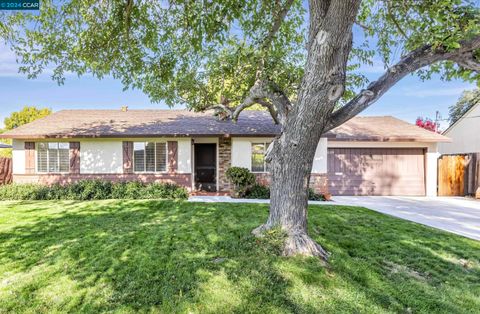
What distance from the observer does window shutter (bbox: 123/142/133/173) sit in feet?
38.8

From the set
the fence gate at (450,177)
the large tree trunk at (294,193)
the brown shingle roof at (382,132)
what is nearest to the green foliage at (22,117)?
the brown shingle roof at (382,132)

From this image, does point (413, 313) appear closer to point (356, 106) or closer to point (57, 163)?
point (356, 106)

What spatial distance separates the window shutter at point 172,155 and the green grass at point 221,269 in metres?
5.35

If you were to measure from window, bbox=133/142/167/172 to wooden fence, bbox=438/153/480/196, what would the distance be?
503 inches

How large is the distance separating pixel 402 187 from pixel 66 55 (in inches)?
549

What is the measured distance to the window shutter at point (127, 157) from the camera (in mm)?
11820

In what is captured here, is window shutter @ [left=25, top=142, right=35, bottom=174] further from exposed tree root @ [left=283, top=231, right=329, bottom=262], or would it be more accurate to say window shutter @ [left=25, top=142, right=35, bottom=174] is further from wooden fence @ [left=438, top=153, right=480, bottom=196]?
wooden fence @ [left=438, top=153, right=480, bottom=196]

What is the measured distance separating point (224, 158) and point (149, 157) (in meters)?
3.37

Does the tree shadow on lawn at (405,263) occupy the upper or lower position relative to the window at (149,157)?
lower

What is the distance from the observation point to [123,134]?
37.4 ft

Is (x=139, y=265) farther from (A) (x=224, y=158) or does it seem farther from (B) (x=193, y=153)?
(B) (x=193, y=153)

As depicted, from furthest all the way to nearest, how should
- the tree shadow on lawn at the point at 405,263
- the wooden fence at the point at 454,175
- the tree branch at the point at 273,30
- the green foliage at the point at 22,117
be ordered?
the green foliage at the point at 22,117, the wooden fence at the point at 454,175, the tree branch at the point at 273,30, the tree shadow on lawn at the point at 405,263

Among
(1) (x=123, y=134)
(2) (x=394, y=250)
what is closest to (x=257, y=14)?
(2) (x=394, y=250)

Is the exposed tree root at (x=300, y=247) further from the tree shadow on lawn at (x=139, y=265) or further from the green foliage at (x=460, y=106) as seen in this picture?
the green foliage at (x=460, y=106)
